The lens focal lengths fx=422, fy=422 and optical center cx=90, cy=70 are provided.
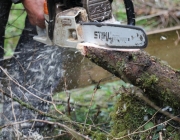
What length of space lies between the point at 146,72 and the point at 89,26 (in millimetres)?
390

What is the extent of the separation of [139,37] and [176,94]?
0.35 m

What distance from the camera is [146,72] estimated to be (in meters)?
2.21

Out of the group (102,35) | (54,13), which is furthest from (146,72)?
(54,13)

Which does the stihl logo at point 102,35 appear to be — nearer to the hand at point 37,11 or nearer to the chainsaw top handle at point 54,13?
the chainsaw top handle at point 54,13

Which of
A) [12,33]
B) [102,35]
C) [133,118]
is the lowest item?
[12,33]

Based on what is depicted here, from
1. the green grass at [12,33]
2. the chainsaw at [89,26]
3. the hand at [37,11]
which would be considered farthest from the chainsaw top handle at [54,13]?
the green grass at [12,33]

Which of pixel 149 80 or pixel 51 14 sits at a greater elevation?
pixel 51 14

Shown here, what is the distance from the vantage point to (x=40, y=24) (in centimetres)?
273

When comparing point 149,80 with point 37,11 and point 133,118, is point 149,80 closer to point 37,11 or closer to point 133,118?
point 133,118

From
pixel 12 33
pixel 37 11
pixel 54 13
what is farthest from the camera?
pixel 12 33

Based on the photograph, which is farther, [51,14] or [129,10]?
[51,14]

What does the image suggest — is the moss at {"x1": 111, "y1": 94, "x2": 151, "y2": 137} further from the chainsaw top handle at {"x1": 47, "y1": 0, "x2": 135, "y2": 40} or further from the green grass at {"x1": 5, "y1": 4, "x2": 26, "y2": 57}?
the green grass at {"x1": 5, "y1": 4, "x2": 26, "y2": 57}

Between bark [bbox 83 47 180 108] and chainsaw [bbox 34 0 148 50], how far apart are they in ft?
0.26

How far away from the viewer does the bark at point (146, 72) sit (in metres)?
2.15
